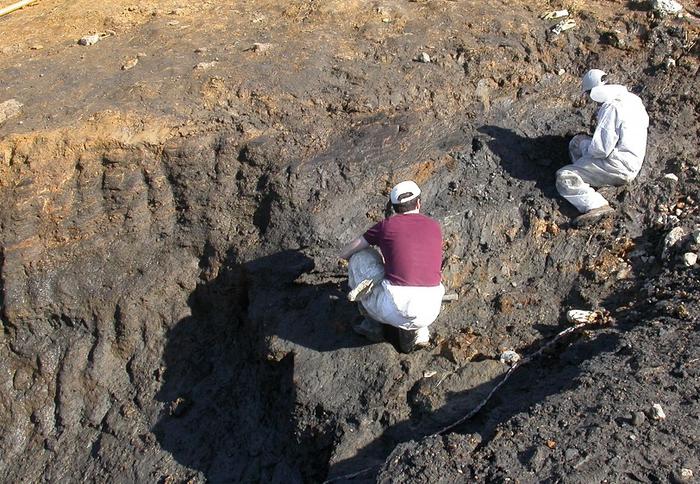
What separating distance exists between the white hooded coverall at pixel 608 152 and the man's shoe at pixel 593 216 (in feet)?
0.13

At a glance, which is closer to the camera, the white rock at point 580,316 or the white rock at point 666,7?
the white rock at point 580,316

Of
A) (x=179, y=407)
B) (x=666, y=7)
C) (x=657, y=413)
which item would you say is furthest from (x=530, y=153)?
(x=179, y=407)

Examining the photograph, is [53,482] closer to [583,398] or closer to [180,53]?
[180,53]

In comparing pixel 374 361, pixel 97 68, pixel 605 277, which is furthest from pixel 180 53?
pixel 605 277

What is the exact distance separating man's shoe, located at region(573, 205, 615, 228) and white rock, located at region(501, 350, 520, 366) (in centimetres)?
119

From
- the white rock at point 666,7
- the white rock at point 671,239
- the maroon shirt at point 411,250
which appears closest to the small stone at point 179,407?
the maroon shirt at point 411,250

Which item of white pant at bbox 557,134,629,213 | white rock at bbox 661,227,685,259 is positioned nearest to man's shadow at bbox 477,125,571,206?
white pant at bbox 557,134,629,213

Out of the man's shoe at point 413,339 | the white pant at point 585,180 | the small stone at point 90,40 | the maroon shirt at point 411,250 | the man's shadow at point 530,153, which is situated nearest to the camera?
the maroon shirt at point 411,250

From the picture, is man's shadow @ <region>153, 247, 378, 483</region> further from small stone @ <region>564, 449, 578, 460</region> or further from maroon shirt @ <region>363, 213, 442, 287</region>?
small stone @ <region>564, 449, 578, 460</region>

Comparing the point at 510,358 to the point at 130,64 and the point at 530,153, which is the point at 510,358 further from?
the point at 130,64

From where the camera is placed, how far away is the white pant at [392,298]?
16.9ft

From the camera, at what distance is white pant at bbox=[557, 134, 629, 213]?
6.07 metres

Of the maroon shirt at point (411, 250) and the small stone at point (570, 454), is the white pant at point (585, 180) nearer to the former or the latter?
the maroon shirt at point (411, 250)

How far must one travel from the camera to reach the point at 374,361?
5527 mm
